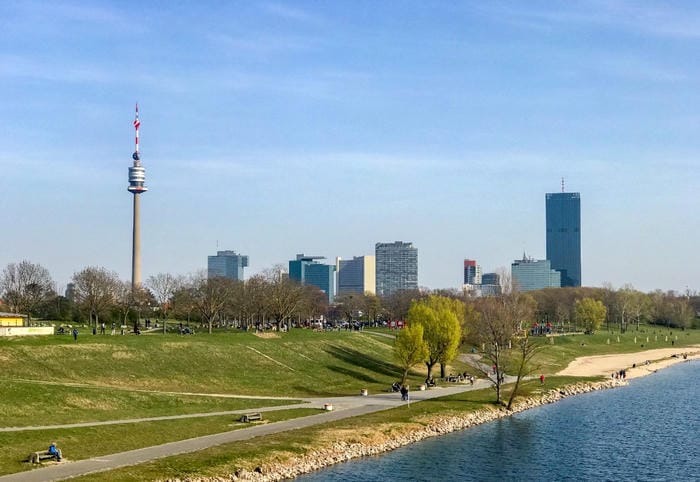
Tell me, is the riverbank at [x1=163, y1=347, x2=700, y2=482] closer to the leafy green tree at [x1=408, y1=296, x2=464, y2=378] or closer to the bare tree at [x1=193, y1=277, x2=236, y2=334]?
the leafy green tree at [x1=408, y1=296, x2=464, y2=378]

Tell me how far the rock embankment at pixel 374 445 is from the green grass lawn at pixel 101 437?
7.96 m

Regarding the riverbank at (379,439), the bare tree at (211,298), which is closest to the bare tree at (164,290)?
the bare tree at (211,298)

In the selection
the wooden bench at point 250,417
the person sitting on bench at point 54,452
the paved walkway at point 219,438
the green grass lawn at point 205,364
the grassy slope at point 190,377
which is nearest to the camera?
the paved walkway at point 219,438

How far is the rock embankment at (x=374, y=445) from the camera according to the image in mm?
55062

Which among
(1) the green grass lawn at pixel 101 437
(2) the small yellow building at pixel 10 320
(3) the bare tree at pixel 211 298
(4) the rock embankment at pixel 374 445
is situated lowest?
(4) the rock embankment at pixel 374 445

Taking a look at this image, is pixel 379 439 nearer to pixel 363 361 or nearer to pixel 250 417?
pixel 250 417

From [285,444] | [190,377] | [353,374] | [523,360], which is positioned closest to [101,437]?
[285,444]

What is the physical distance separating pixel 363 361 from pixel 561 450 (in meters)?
51.1

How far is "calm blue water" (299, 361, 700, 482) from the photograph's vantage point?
2336 inches

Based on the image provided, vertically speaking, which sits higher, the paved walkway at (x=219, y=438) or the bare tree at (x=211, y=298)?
the bare tree at (x=211, y=298)

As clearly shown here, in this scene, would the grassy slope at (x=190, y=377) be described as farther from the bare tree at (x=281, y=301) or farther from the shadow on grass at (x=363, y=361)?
the bare tree at (x=281, y=301)

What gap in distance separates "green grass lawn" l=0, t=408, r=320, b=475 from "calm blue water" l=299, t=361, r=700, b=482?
34.8 feet

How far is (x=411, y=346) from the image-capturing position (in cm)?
9856

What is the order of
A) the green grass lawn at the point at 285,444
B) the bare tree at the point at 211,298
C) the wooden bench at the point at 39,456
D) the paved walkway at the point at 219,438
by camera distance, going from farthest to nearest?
the bare tree at the point at 211,298
the green grass lawn at the point at 285,444
the wooden bench at the point at 39,456
the paved walkway at the point at 219,438
